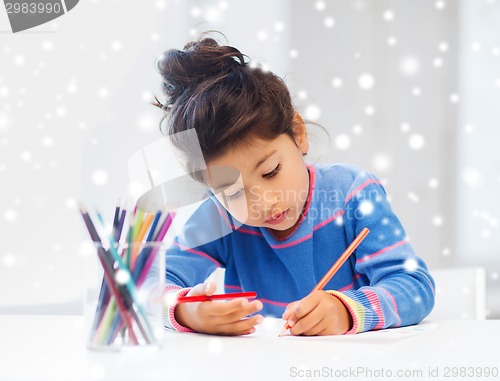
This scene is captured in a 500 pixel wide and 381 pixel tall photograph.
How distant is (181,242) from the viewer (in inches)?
37.0

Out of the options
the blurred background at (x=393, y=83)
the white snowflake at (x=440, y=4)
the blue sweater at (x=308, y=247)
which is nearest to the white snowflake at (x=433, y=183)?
the blurred background at (x=393, y=83)

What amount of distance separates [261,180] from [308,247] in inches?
6.5

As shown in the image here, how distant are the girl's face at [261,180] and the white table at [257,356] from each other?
212mm

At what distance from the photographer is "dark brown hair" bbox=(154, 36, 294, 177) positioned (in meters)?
0.84

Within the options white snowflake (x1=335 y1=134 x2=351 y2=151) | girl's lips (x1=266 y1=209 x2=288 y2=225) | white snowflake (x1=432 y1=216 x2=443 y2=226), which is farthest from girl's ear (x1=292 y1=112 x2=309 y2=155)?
white snowflake (x1=432 y1=216 x2=443 y2=226)

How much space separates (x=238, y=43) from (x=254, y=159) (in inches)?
31.1

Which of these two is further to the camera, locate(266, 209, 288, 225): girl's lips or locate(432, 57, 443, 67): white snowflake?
locate(432, 57, 443, 67): white snowflake

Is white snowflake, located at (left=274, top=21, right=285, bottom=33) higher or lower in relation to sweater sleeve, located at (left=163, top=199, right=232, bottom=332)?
higher

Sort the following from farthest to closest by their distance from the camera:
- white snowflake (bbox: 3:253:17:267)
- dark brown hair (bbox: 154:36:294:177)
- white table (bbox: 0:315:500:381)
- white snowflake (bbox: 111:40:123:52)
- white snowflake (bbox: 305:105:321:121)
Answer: white snowflake (bbox: 305:105:321:121), white snowflake (bbox: 111:40:123:52), white snowflake (bbox: 3:253:17:267), dark brown hair (bbox: 154:36:294:177), white table (bbox: 0:315:500:381)

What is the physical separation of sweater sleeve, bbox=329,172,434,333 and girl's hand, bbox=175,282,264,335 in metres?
0.10

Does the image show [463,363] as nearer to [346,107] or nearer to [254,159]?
[254,159]

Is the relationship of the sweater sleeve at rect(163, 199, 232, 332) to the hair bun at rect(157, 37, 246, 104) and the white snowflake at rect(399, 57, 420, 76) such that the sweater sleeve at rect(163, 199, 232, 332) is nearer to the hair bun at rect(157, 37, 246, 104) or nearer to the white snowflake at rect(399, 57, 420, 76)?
the hair bun at rect(157, 37, 246, 104)

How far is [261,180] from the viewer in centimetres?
83

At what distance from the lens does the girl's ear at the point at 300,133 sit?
93 centimetres
